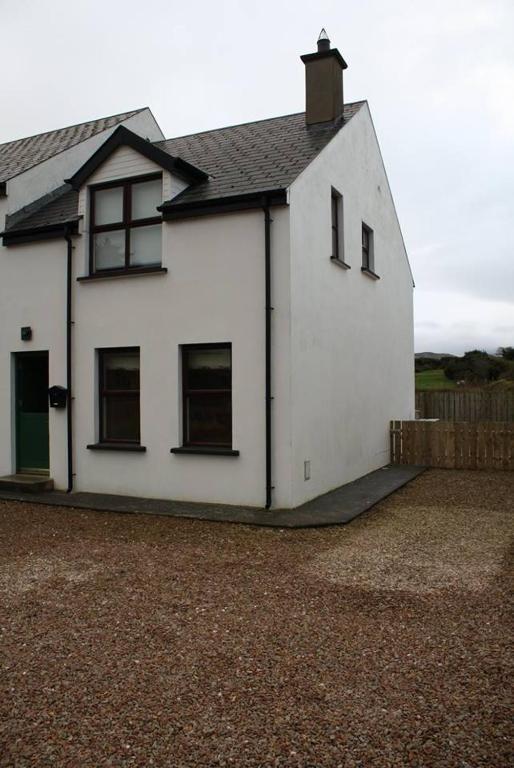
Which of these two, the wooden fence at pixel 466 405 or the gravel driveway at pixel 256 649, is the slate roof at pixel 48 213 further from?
the wooden fence at pixel 466 405

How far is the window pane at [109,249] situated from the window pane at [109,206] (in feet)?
0.77

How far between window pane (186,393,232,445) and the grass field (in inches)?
976

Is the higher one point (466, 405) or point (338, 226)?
point (338, 226)

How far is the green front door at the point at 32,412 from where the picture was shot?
11.0m

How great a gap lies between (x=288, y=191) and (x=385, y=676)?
22.4 feet

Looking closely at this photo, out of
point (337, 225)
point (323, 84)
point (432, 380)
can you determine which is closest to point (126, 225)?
point (337, 225)

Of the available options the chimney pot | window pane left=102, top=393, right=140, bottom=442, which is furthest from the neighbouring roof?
window pane left=102, top=393, right=140, bottom=442

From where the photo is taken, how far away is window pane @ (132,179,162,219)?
32.9ft

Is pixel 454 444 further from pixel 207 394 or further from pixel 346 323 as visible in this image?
pixel 207 394

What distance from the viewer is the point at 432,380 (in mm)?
36406

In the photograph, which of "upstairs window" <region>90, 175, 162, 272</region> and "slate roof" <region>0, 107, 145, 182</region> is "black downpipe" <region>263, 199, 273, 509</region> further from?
"slate roof" <region>0, 107, 145, 182</region>

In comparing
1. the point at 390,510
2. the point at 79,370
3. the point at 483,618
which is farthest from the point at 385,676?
the point at 79,370

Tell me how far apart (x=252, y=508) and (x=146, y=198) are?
5.57m

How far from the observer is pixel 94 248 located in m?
10.5
